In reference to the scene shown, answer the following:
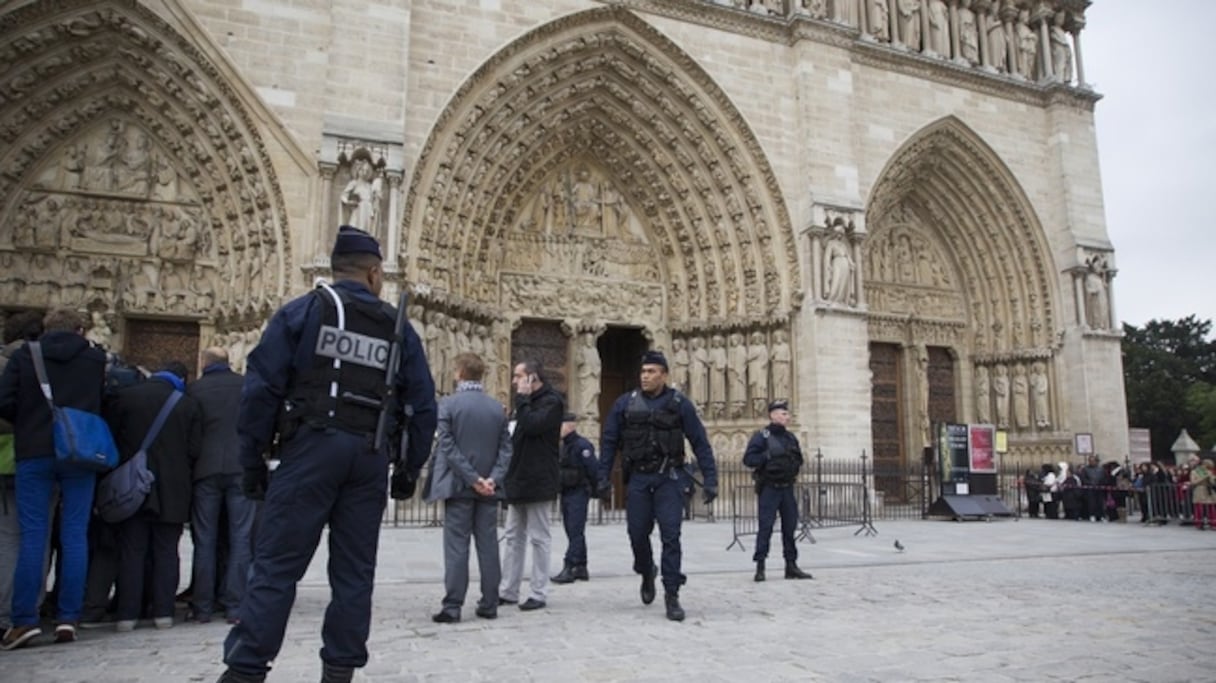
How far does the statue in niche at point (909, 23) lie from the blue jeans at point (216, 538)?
A: 17.4m

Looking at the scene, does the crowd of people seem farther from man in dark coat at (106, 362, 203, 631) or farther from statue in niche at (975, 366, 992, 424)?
man in dark coat at (106, 362, 203, 631)

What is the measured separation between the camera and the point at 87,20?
39.4ft

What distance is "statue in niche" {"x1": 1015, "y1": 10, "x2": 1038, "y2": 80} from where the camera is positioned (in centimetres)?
1962

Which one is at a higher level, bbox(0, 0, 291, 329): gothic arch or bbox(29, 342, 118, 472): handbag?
bbox(0, 0, 291, 329): gothic arch

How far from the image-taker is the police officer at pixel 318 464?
292 cm

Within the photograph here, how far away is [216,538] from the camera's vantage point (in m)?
5.30

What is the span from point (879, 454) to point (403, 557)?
42.8ft

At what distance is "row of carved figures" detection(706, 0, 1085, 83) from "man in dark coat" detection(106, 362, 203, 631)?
15.1 meters

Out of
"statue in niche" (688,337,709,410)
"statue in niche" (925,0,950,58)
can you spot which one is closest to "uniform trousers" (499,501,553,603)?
"statue in niche" (688,337,709,410)

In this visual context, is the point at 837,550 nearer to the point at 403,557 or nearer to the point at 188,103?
the point at 403,557

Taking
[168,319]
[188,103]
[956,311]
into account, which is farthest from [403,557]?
[956,311]

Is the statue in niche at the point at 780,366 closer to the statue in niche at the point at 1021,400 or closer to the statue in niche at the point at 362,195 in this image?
the statue in niche at the point at 1021,400

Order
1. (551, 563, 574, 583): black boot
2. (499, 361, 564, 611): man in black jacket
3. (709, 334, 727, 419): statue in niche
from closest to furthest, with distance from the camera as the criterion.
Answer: (499, 361, 564, 611): man in black jacket, (551, 563, 574, 583): black boot, (709, 334, 727, 419): statue in niche

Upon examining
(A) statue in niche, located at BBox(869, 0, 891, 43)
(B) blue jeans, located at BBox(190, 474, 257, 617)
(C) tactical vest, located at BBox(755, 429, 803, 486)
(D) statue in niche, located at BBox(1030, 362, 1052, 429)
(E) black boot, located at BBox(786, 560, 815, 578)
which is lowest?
(E) black boot, located at BBox(786, 560, 815, 578)
